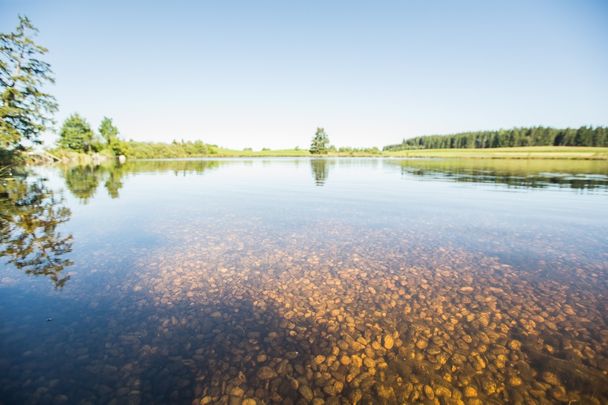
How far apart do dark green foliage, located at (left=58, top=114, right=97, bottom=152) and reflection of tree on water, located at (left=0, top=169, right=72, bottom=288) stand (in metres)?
117

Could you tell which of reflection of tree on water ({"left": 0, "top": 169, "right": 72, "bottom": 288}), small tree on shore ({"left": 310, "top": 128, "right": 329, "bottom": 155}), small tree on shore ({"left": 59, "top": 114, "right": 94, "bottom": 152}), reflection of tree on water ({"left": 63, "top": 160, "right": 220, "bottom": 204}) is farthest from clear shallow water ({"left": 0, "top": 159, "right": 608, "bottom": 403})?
small tree on shore ({"left": 310, "top": 128, "right": 329, "bottom": 155})

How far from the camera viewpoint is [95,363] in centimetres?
523

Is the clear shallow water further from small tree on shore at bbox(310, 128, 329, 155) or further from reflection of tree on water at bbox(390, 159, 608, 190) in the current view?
small tree on shore at bbox(310, 128, 329, 155)

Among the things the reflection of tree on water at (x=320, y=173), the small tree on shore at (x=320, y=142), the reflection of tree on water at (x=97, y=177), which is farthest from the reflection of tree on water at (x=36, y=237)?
the small tree on shore at (x=320, y=142)

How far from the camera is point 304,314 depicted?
23.0 ft

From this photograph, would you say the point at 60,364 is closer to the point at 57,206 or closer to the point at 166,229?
the point at 166,229

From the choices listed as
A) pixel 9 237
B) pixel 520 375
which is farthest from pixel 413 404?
pixel 9 237

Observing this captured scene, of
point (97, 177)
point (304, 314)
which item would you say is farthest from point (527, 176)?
point (97, 177)

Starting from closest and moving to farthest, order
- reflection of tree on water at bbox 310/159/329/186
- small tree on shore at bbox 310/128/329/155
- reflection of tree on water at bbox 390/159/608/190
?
reflection of tree on water at bbox 390/159/608/190 < reflection of tree on water at bbox 310/159/329/186 < small tree on shore at bbox 310/128/329/155

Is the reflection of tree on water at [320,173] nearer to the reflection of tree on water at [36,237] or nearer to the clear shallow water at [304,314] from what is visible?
the clear shallow water at [304,314]

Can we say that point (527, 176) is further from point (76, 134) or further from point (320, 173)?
point (76, 134)

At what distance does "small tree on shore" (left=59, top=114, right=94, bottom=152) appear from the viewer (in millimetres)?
109125

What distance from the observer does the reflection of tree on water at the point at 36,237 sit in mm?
9688

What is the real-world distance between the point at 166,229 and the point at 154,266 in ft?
17.3
